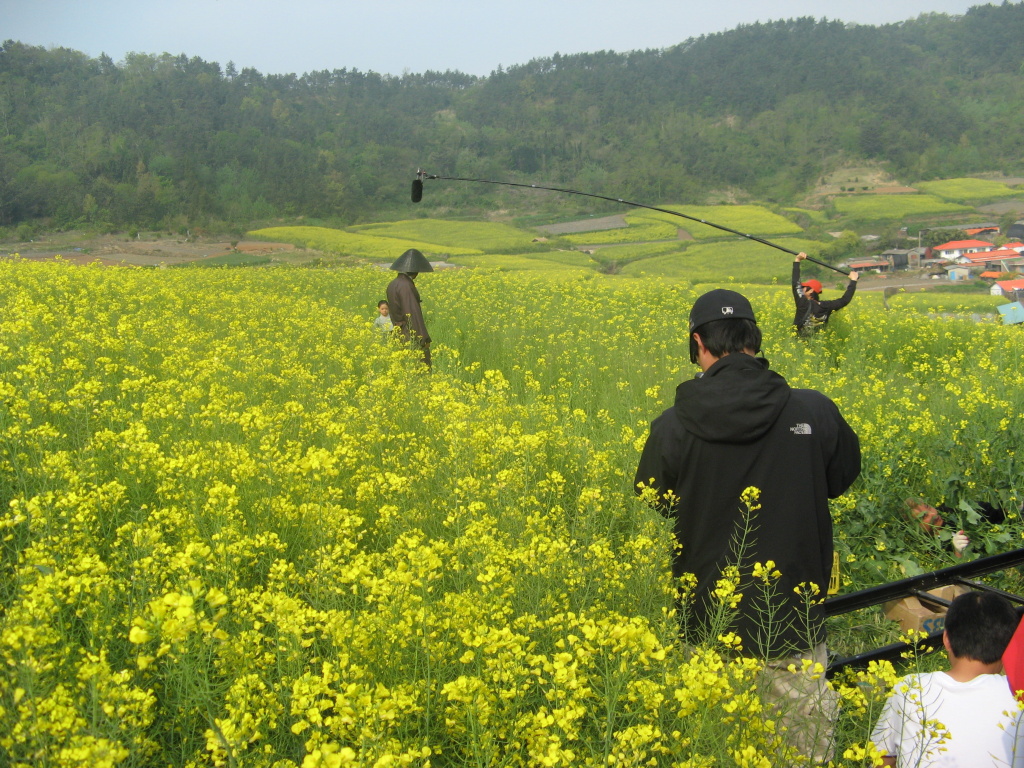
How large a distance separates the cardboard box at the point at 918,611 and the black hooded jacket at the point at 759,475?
67.7 inches

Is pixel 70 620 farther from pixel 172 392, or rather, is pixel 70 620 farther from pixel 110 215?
pixel 110 215

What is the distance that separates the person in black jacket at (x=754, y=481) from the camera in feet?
8.53

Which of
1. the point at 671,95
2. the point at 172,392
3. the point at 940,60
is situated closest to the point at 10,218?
the point at 172,392

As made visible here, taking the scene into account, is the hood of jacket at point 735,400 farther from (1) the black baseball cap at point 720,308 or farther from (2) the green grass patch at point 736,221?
(2) the green grass patch at point 736,221

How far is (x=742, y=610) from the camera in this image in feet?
8.76

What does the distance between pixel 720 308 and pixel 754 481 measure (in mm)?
607

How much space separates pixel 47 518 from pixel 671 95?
114613 mm

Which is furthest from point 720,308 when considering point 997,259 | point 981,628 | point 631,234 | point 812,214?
point 812,214

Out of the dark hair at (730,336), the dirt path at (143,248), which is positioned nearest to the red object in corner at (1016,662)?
the dark hair at (730,336)

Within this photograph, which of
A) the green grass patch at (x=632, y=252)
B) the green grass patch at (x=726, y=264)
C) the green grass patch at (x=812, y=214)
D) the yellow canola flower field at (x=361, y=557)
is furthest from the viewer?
the green grass patch at (x=812, y=214)

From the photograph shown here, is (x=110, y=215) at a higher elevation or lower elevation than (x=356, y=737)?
higher

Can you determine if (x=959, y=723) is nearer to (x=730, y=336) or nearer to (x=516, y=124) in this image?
(x=730, y=336)

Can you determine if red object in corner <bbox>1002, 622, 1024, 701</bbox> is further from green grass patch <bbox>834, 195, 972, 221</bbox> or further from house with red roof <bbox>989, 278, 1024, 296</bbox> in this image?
green grass patch <bbox>834, 195, 972, 221</bbox>

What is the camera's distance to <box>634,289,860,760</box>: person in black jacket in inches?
102
